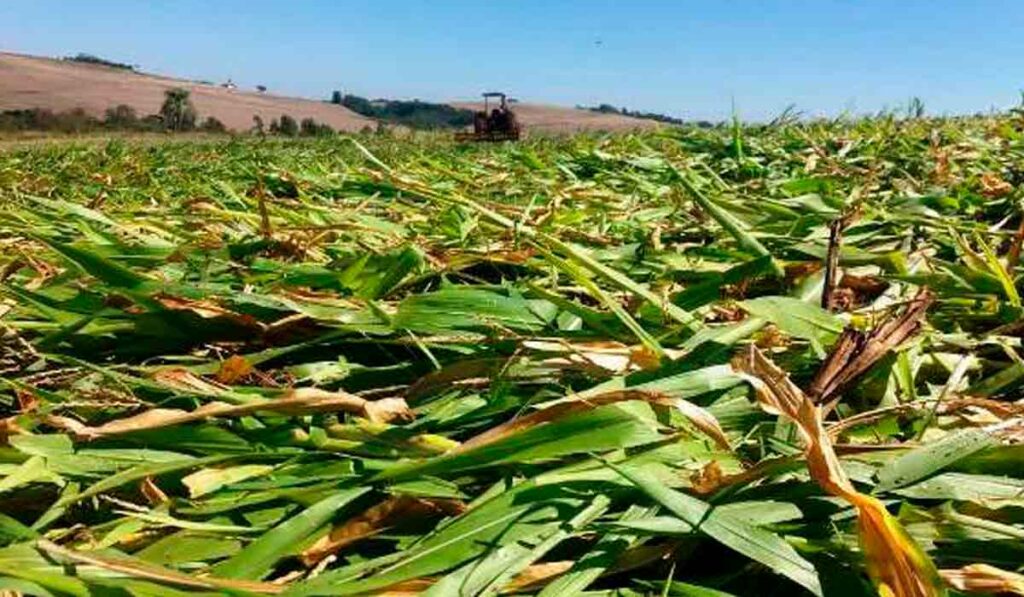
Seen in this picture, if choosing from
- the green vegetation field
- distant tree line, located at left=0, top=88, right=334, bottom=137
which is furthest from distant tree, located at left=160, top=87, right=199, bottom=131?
the green vegetation field

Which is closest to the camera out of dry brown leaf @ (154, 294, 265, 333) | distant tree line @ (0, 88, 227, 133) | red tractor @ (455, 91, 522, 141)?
dry brown leaf @ (154, 294, 265, 333)

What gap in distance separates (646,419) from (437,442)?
24 cm

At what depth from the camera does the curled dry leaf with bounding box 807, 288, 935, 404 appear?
1062mm

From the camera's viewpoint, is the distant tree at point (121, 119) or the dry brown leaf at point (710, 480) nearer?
the dry brown leaf at point (710, 480)

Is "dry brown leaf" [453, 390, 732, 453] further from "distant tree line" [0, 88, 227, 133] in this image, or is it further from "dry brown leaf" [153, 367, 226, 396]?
"distant tree line" [0, 88, 227, 133]

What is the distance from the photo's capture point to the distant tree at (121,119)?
31.9 metres

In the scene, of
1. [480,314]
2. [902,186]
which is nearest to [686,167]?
[902,186]

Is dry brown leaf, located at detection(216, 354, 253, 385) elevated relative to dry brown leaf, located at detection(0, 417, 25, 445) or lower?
elevated

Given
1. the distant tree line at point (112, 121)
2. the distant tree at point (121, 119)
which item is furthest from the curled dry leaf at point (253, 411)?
the distant tree at point (121, 119)

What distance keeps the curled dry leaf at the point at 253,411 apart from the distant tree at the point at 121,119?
33.2 meters

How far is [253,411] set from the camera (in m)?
1.08

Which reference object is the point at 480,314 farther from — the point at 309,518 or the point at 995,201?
the point at 995,201

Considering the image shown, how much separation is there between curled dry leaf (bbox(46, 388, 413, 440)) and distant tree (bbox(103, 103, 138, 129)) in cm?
3321

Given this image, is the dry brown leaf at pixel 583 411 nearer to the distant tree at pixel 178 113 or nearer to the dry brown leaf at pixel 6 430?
the dry brown leaf at pixel 6 430
